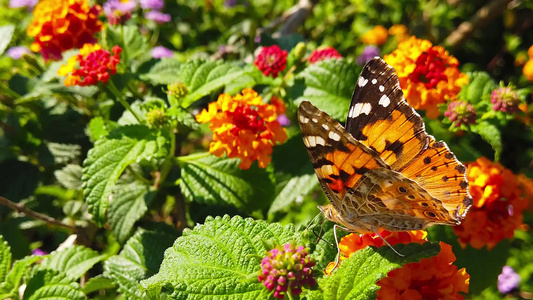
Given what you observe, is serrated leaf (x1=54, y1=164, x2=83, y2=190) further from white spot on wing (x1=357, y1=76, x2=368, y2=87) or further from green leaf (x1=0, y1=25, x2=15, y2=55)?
white spot on wing (x1=357, y1=76, x2=368, y2=87)

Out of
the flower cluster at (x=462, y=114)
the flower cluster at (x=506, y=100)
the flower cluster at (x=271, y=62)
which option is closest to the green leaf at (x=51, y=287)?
the flower cluster at (x=271, y=62)

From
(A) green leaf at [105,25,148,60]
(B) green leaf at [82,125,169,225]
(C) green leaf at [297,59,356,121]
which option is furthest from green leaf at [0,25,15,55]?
(C) green leaf at [297,59,356,121]

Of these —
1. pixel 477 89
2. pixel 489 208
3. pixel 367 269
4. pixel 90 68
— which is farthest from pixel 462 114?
pixel 90 68

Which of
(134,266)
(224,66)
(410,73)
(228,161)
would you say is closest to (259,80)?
(224,66)

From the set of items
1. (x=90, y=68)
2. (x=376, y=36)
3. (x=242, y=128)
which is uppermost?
(x=376, y=36)

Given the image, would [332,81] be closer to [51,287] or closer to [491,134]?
[491,134]

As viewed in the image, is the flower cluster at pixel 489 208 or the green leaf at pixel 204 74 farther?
the green leaf at pixel 204 74

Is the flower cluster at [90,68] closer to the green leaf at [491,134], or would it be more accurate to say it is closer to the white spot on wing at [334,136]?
the white spot on wing at [334,136]
